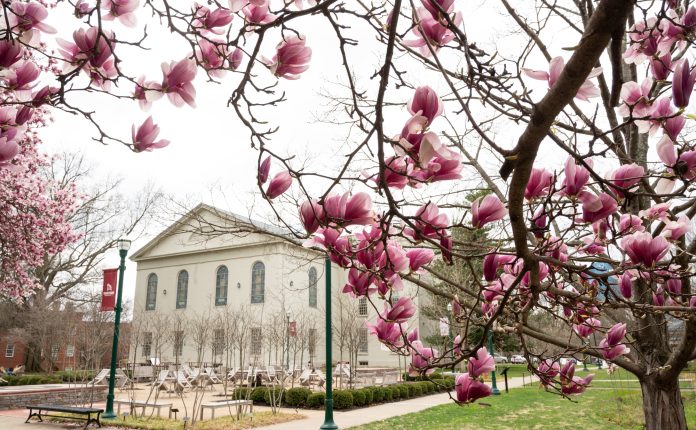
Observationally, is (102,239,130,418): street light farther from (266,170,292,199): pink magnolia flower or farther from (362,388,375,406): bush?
(266,170,292,199): pink magnolia flower

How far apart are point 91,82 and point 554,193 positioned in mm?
1327

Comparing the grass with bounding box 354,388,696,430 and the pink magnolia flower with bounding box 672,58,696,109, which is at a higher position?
the pink magnolia flower with bounding box 672,58,696,109

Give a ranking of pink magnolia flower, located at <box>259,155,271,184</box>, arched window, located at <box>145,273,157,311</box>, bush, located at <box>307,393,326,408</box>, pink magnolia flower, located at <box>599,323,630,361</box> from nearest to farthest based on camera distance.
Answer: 1. pink magnolia flower, located at <box>259,155,271,184</box>
2. pink magnolia flower, located at <box>599,323,630,361</box>
3. bush, located at <box>307,393,326,408</box>
4. arched window, located at <box>145,273,157,311</box>

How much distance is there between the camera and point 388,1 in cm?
178

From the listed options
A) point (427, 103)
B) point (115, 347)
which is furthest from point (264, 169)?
point (115, 347)

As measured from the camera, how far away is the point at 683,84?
108cm

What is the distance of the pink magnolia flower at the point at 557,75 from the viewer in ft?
3.63

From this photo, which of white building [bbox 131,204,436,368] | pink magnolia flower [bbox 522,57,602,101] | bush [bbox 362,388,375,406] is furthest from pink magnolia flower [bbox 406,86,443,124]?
white building [bbox 131,204,436,368]

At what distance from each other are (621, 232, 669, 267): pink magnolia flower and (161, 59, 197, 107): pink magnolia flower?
4.08ft

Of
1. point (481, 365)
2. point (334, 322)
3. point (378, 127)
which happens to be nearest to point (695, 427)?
point (481, 365)

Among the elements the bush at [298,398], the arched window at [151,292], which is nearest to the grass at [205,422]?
the bush at [298,398]

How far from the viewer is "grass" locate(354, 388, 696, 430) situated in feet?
30.3

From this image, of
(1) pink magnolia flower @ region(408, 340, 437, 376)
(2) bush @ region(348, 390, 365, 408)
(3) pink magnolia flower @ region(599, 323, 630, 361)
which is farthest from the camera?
(2) bush @ region(348, 390, 365, 408)

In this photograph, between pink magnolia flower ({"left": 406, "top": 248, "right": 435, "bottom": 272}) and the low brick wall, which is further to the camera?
the low brick wall
